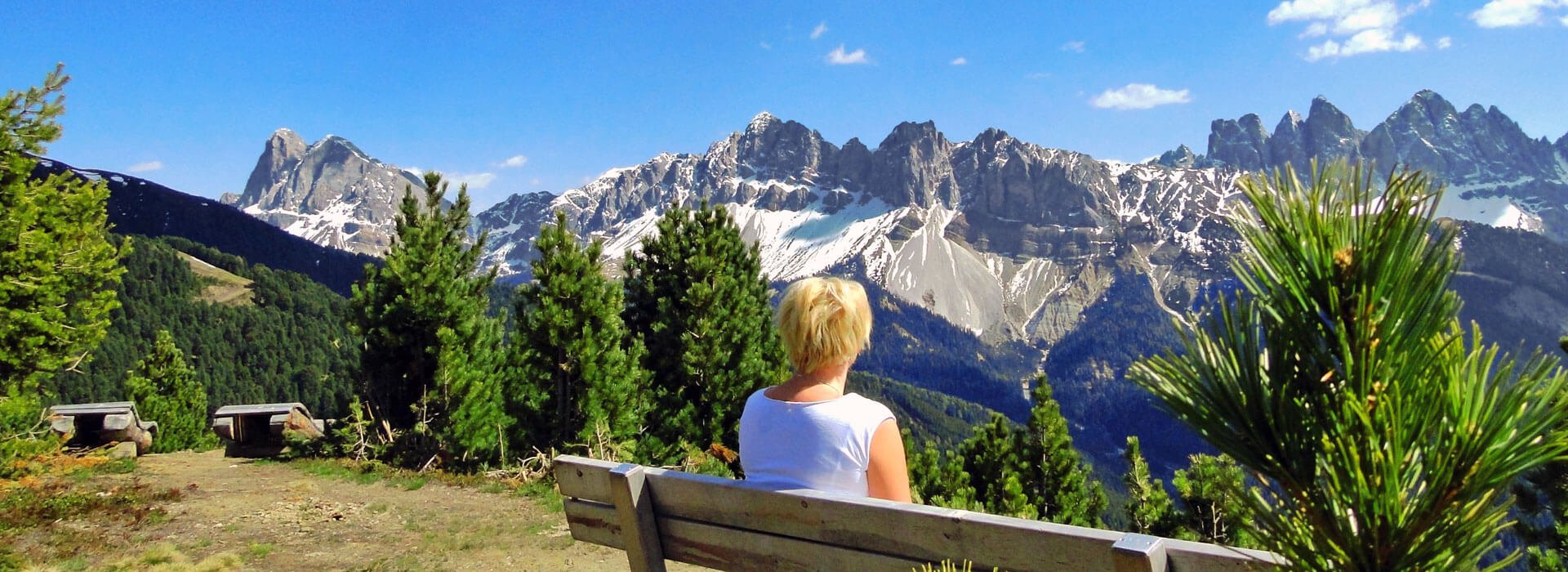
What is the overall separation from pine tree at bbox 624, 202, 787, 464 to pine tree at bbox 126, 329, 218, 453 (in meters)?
24.7

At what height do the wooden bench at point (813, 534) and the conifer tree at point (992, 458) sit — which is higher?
the wooden bench at point (813, 534)

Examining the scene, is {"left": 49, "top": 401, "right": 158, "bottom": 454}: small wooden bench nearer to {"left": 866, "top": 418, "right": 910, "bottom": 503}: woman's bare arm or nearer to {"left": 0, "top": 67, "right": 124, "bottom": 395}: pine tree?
{"left": 0, "top": 67, "right": 124, "bottom": 395}: pine tree

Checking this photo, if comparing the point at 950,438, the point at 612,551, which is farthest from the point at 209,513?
the point at 950,438

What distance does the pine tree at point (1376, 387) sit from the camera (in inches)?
63.7

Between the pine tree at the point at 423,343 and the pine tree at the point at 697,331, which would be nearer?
the pine tree at the point at 423,343

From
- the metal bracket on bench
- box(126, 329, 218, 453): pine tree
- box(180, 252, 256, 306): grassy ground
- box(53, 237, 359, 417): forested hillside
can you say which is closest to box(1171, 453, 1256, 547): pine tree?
the metal bracket on bench

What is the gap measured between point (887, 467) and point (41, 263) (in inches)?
544

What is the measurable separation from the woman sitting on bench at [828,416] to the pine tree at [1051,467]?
2208 cm

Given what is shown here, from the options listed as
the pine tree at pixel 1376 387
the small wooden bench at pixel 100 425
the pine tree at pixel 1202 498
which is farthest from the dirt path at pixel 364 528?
the pine tree at pixel 1376 387

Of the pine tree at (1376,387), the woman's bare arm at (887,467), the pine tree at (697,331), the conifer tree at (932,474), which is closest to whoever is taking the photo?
the pine tree at (1376,387)

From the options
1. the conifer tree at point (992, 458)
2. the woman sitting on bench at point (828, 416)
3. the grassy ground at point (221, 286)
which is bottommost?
the conifer tree at point (992, 458)

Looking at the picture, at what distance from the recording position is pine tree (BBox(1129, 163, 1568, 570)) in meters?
1.62

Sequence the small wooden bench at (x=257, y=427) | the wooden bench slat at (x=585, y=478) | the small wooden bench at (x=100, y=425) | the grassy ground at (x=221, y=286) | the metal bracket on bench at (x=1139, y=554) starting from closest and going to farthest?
the metal bracket on bench at (x=1139, y=554), the wooden bench slat at (x=585, y=478), the small wooden bench at (x=100, y=425), the small wooden bench at (x=257, y=427), the grassy ground at (x=221, y=286)

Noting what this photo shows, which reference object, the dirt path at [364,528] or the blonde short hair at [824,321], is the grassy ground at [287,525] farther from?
the blonde short hair at [824,321]
